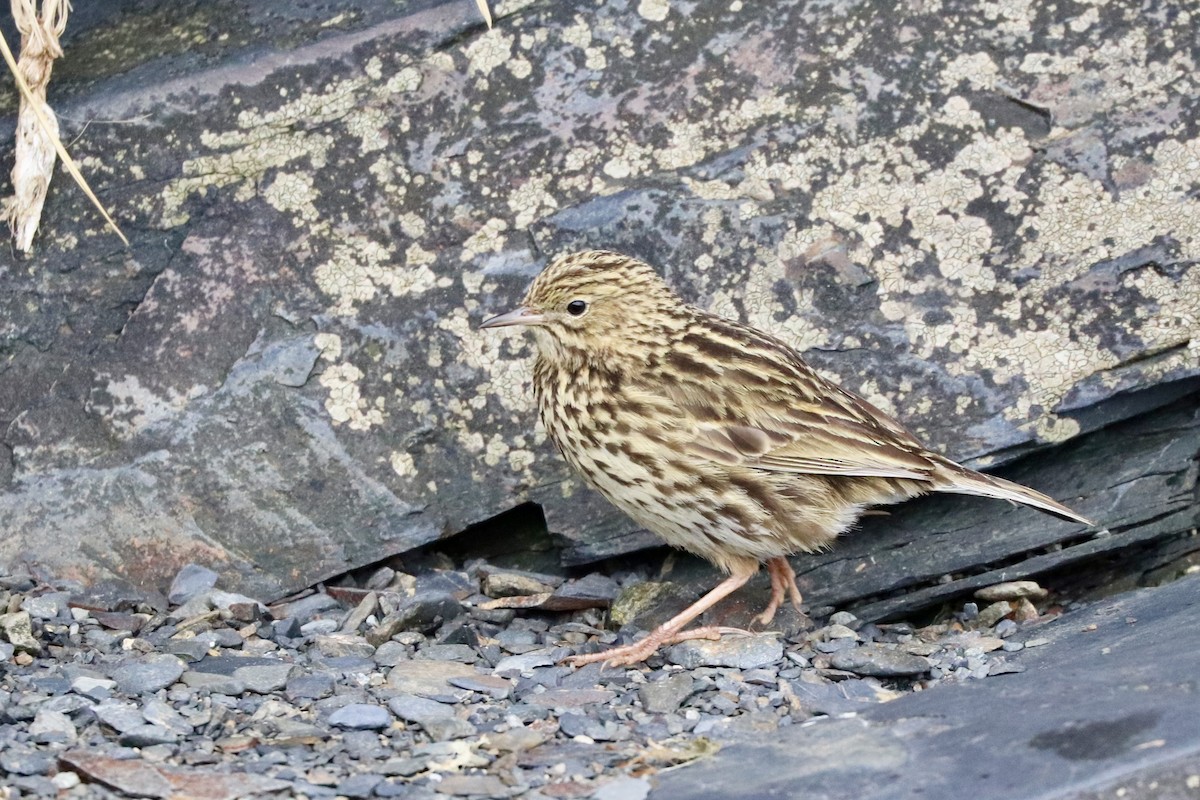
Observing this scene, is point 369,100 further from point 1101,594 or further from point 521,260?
point 1101,594

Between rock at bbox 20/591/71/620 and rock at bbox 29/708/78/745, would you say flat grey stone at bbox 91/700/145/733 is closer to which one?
rock at bbox 29/708/78/745

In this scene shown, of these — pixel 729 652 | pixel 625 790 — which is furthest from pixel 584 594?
pixel 625 790

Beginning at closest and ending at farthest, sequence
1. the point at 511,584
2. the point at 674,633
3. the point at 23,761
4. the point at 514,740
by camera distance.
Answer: the point at 23,761 < the point at 514,740 < the point at 674,633 < the point at 511,584

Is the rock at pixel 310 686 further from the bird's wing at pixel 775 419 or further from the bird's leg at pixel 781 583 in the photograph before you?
the bird's leg at pixel 781 583

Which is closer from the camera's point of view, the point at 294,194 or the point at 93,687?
the point at 93,687

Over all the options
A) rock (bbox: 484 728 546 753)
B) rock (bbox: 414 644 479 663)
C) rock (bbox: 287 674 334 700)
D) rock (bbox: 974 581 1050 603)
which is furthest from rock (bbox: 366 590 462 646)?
rock (bbox: 974 581 1050 603)

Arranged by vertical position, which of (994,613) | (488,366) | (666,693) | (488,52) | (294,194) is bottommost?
(994,613)

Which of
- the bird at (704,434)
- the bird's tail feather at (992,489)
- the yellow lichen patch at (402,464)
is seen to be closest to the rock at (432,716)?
the bird at (704,434)

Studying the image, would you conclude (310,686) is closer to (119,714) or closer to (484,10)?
(119,714)
